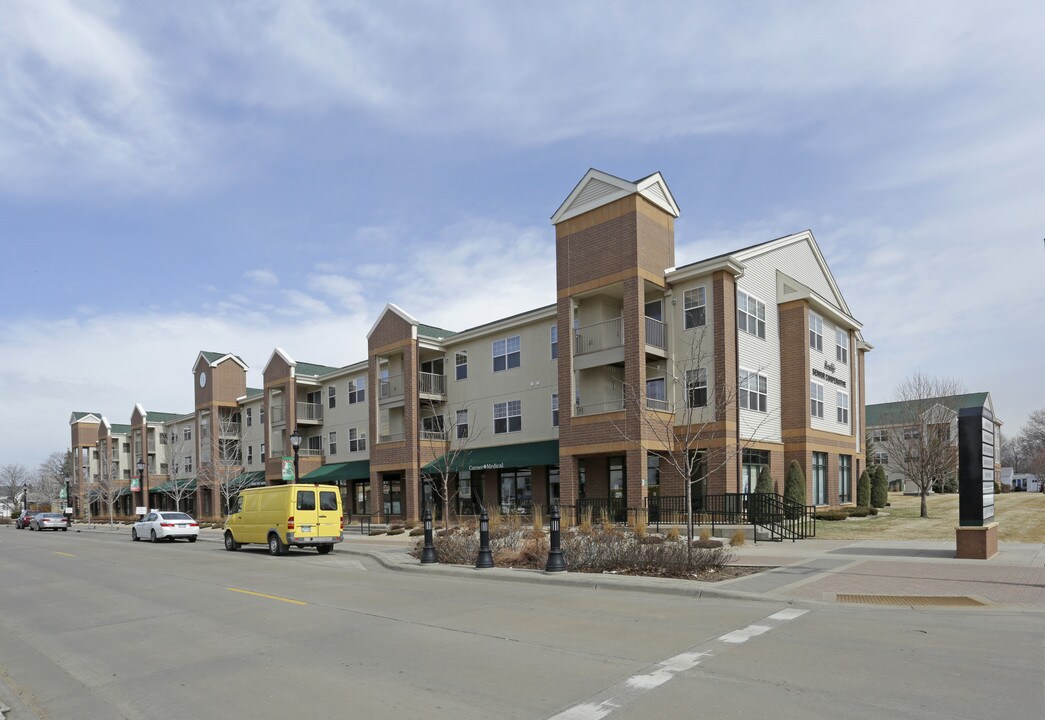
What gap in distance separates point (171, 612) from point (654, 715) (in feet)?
29.1

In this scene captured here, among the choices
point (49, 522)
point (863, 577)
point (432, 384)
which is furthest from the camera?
point (49, 522)

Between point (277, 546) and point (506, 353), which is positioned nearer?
point (277, 546)

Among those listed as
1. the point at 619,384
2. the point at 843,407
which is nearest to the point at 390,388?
the point at 619,384

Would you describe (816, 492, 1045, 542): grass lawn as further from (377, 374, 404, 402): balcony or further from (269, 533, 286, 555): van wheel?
(377, 374, 404, 402): balcony

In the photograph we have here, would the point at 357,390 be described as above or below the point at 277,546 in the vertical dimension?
above

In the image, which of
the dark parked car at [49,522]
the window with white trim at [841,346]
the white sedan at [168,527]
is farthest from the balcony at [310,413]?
the window with white trim at [841,346]

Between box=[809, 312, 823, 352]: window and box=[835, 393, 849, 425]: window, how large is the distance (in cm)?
379

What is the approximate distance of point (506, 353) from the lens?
3681cm

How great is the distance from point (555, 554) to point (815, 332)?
24.9 metres

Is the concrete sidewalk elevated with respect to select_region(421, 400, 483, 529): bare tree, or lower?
lower

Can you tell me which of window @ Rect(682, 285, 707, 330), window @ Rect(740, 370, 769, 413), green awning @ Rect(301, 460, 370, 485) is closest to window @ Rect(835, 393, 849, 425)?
window @ Rect(740, 370, 769, 413)

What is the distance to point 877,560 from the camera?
16.1 metres

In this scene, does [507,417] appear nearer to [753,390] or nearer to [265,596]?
[753,390]

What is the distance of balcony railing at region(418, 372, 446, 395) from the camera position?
39.9 meters
